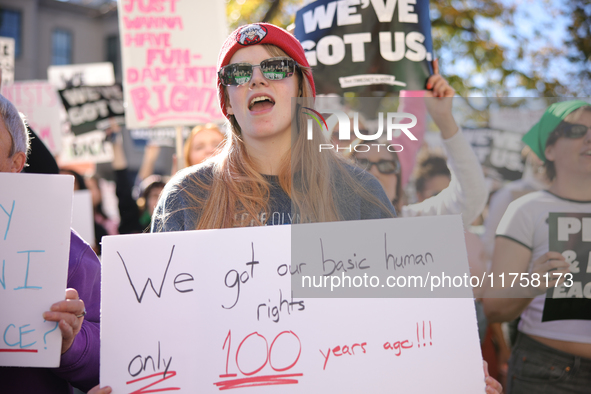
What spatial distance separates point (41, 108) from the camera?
4.89 m

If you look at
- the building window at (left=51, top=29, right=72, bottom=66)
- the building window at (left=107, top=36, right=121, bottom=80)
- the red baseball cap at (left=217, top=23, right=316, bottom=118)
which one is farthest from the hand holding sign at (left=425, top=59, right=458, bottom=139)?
the building window at (left=107, top=36, right=121, bottom=80)

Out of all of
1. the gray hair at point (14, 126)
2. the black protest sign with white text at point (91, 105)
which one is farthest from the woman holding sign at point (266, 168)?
the black protest sign with white text at point (91, 105)

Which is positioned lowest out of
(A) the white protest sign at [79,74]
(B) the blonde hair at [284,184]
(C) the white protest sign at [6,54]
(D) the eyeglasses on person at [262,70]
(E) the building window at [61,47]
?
(B) the blonde hair at [284,184]

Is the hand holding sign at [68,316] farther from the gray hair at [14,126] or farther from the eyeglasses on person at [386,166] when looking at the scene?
the eyeglasses on person at [386,166]

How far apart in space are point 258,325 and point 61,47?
27171 millimetres

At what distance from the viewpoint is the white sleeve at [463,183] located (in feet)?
6.96

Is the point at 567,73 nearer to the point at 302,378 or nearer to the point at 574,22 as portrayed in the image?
the point at 574,22

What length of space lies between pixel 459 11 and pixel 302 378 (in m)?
9.34

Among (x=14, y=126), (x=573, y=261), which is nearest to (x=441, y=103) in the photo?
(x=573, y=261)

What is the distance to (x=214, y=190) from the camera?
1507 millimetres

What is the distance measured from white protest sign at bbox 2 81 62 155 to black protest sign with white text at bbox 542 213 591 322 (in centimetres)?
462

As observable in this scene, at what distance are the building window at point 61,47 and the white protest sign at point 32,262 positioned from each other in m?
25.9

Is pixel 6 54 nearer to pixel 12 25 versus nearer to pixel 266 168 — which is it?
pixel 266 168

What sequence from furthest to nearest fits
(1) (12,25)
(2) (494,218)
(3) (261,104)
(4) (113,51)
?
(4) (113,51) → (1) (12,25) → (2) (494,218) → (3) (261,104)
